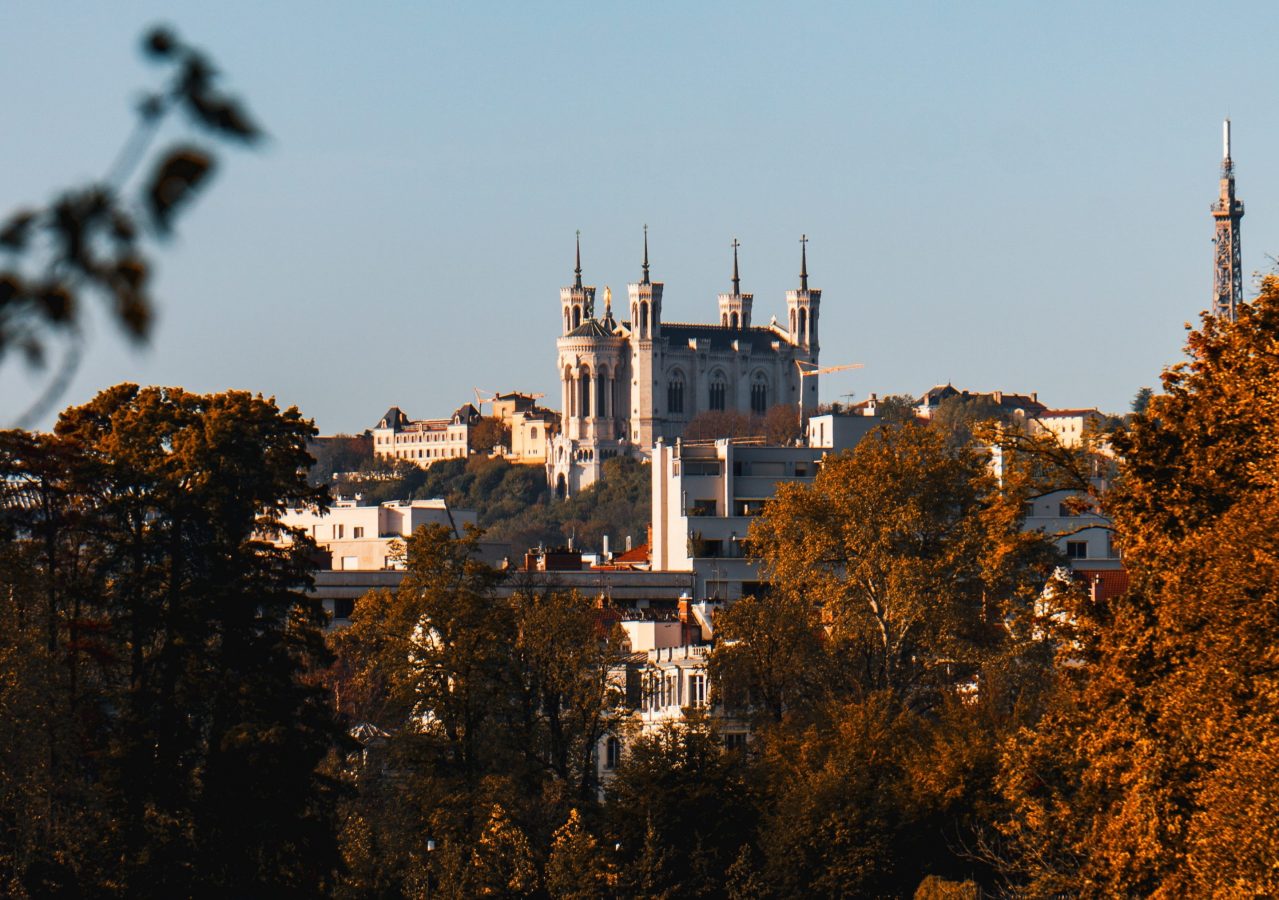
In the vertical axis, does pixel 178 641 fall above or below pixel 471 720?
above

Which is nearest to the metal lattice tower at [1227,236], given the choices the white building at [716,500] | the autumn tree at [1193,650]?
the white building at [716,500]

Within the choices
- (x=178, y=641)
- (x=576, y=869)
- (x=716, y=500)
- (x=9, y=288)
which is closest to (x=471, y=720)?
(x=576, y=869)

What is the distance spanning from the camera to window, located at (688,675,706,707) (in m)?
66.7

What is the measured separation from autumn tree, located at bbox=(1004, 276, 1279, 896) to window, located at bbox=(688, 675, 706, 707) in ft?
109

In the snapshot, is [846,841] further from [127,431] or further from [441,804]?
[127,431]

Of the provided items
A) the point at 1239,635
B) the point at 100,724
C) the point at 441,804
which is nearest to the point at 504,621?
the point at 441,804

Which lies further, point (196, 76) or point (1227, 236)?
point (1227, 236)

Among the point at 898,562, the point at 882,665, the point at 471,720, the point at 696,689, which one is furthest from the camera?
the point at 696,689

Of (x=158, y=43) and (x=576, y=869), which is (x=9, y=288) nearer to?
(x=158, y=43)

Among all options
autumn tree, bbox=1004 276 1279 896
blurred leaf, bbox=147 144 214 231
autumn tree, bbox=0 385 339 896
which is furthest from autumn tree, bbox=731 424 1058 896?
blurred leaf, bbox=147 144 214 231

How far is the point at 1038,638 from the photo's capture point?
6009 centimetres

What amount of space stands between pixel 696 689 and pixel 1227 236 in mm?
134343

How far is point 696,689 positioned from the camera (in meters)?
67.3

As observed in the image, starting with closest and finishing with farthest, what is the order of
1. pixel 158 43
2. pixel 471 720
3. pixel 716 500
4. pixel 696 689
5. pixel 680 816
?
pixel 158 43 < pixel 680 816 < pixel 471 720 < pixel 696 689 < pixel 716 500
